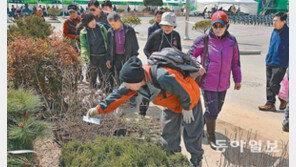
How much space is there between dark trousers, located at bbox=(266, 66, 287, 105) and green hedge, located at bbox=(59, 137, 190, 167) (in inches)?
143

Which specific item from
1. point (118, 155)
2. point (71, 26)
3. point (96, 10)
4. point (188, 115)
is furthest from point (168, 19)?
point (71, 26)

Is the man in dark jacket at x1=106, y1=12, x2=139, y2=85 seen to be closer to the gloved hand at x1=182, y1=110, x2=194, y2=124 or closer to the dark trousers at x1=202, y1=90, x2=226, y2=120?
the dark trousers at x1=202, y1=90, x2=226, y2=120

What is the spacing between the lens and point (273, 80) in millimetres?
4828

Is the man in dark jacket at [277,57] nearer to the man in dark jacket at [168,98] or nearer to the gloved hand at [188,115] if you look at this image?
the man in dark jacket at [168,98]

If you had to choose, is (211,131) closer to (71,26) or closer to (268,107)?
(268,107)

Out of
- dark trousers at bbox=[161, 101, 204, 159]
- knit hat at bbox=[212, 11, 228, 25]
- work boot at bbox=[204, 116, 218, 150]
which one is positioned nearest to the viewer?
dark trousers at bbox=[161, 101, 204, 159]

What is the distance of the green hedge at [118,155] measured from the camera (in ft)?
5.44

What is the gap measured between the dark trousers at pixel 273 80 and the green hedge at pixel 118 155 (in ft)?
11.9

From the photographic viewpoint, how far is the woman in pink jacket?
10.6 feet

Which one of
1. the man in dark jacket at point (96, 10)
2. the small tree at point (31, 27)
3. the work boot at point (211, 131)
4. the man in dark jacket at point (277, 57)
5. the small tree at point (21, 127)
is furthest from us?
the small tree at point (31, 27)

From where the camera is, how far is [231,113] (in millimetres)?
4758

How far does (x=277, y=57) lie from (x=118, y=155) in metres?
3.85

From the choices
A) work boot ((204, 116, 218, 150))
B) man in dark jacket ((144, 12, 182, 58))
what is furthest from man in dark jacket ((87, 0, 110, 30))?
work boot ((204, 116, 218, 150))

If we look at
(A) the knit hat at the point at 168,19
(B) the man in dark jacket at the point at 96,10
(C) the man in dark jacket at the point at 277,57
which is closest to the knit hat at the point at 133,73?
(A) the knit hat at the point at 168,19
